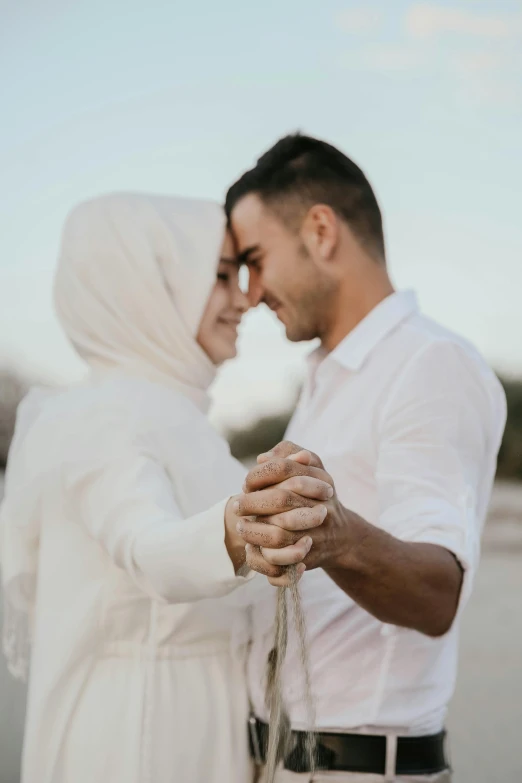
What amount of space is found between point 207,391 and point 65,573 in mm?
540

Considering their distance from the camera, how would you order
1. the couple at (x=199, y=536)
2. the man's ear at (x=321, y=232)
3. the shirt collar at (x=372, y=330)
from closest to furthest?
the couple at (x=199, y=536)
the shirt collar at (x=372, y=330)
the man's ear at (x=321, y=232)

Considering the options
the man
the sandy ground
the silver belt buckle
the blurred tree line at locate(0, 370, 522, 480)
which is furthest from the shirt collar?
the sandy ground

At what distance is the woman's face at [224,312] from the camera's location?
2279 millimetres

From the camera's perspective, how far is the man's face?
8.24ft

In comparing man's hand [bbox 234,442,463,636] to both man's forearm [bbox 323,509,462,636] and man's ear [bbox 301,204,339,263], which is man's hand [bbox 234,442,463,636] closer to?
man's forearm [bbox 323,509,462,636]

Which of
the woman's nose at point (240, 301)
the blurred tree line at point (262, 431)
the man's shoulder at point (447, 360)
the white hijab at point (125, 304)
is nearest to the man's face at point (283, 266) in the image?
the woman's nose at point (240, 301)

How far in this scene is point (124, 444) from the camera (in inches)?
73.0

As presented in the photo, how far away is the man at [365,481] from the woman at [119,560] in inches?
5.2

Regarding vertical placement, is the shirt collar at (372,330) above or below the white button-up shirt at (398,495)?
above

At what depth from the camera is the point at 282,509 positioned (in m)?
1.38

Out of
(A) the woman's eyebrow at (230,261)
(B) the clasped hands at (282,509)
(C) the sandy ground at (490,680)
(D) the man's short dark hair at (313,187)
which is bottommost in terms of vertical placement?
(C) the sandy ground at (490,680)

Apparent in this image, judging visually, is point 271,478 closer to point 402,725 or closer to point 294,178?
point 402,725

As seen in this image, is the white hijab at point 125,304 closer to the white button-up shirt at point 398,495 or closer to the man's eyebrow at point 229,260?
the man's eyebrow at point 229,260

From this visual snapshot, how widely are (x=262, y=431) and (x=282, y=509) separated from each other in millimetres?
8155
